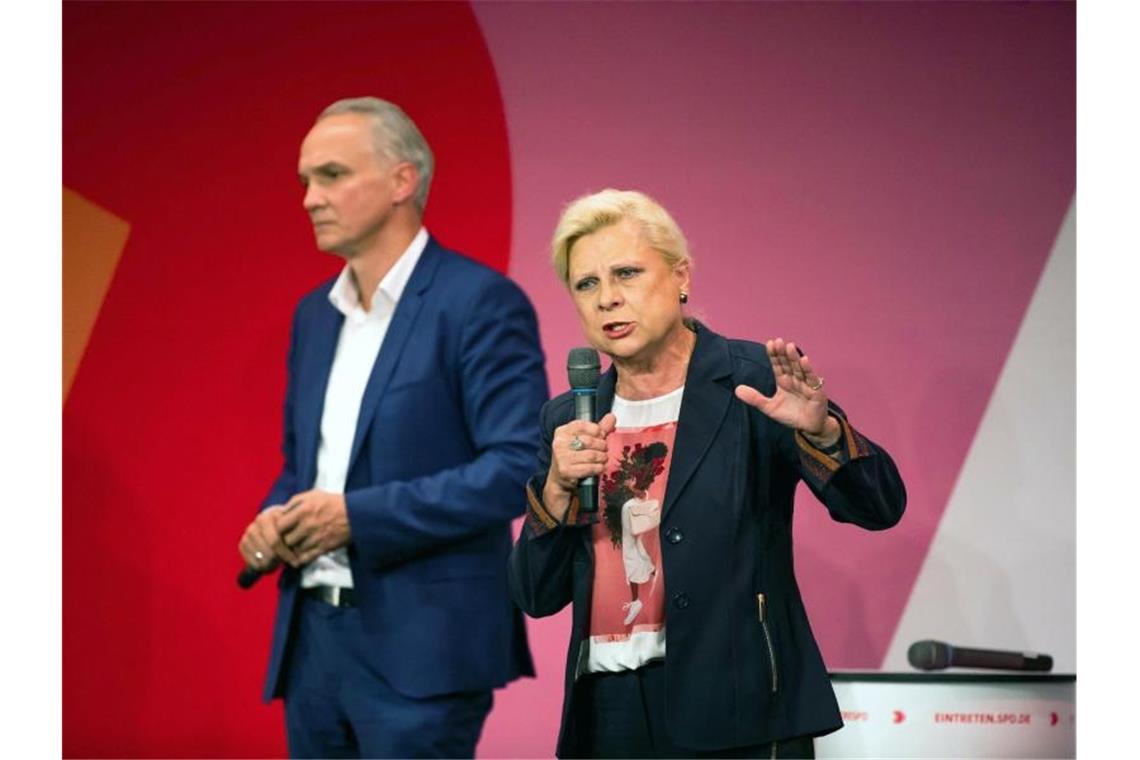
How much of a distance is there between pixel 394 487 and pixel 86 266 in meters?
1.83

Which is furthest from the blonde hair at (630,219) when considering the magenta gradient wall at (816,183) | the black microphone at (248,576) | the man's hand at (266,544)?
the magenta gradient wall at (816,183)

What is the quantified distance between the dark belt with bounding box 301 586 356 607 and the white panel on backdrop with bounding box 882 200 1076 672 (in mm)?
1735

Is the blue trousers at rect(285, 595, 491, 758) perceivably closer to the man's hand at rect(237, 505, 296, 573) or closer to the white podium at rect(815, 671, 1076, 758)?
→ the man's hand at rect(237, 505, 296, 573)

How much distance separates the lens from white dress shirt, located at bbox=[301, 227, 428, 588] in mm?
3652

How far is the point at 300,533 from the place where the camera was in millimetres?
3541

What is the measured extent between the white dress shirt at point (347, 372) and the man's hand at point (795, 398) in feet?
4.55

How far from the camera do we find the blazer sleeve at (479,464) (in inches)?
139

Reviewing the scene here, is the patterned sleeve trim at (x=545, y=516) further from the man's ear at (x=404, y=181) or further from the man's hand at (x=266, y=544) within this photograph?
the man's ear at (x=404, y=181)

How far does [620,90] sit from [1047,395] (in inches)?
59.9

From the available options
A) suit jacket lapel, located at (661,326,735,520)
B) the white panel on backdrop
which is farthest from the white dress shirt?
the white panel on backdrop

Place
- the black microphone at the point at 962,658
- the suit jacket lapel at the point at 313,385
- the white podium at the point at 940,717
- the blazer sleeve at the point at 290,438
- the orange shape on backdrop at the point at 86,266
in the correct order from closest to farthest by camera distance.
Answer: the white podium at the point at 940,717
the black microphone at the point at 962,658
the suit jacket lapel at the point at 313,385
the blazer sleeve at the point at 290,438
the orange shape on backdrop at the point at 86,266

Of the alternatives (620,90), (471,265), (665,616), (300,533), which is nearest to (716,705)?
(665,616)

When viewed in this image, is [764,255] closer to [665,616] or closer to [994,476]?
[994,476]

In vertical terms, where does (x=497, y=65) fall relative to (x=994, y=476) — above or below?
above
